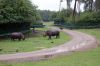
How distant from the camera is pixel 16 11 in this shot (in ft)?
119

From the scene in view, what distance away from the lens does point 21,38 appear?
104ft

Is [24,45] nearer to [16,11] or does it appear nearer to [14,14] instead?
[14,14]

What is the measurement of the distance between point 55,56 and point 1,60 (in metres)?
4.02

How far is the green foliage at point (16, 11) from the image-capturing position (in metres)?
34.3

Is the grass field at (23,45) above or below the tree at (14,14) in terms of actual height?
below

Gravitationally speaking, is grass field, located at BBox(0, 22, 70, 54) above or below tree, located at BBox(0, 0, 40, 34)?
below

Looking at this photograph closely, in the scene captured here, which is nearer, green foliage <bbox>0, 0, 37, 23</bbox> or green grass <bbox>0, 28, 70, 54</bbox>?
green grass <bbox>0, 28, 70, 54</bbox>

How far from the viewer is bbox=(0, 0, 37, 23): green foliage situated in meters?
34.3

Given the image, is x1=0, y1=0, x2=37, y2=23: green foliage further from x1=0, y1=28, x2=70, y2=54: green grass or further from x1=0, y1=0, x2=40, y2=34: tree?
x1=0, y1=28, x2=70, y2=54: green grass

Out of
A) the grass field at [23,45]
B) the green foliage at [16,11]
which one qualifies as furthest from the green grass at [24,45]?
the green foliage at [16,11]

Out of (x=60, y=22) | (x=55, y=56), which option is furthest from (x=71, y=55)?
(x=60, y=22)

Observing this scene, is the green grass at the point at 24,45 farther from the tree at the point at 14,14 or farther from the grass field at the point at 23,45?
the tree at the point at 14,14

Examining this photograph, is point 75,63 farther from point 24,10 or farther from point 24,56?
point 24,10

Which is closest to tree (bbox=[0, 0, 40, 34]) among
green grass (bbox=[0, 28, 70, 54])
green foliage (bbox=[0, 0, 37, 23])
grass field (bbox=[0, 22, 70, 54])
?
green foliage (bbox=[0, 0, 37, 23])
